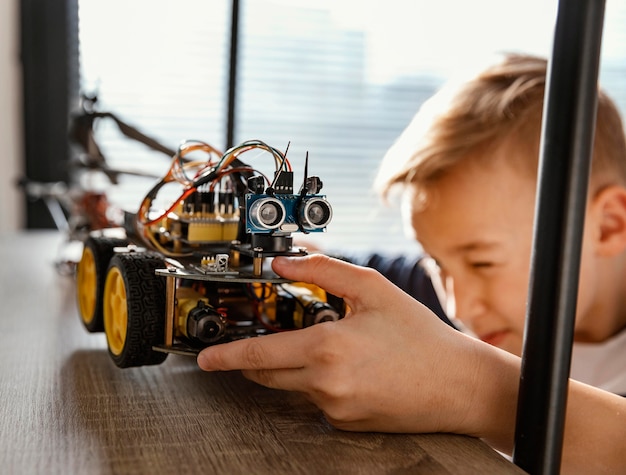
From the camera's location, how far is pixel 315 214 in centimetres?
42

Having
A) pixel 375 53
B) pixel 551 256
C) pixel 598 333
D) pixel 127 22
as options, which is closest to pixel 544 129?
pixel 551 256

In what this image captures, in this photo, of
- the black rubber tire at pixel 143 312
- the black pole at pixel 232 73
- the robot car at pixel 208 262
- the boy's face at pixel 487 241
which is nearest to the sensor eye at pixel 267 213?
the robot car at pixel 208 262

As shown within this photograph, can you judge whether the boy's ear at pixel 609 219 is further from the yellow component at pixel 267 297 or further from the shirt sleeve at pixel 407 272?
the yellow component at pixel 267 297

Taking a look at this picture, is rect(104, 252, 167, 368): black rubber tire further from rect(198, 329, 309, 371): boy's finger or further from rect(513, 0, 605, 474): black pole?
rect(513, 0, 605, 474): black pole

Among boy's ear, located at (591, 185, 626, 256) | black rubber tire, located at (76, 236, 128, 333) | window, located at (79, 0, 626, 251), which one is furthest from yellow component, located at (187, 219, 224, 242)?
boy's ear, located at (591, 185, 626, 256)

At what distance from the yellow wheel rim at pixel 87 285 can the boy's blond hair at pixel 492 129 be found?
0.51 meters

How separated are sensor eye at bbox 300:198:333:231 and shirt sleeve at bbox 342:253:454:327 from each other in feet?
2.24

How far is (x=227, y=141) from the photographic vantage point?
0.87 meters

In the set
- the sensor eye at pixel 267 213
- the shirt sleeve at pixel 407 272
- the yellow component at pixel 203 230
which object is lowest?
the shirt sleeve at pixel 407 272

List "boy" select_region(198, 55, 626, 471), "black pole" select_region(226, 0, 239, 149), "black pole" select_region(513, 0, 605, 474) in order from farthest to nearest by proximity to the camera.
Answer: "boy" select_region(198, 55, 626, 471), "black pole" select_region(226, 0, 239, 149), "black pole" select_region(513, 0, 605, 474)

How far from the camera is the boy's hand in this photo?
1.30 feet

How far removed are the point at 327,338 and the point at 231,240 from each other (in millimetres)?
143

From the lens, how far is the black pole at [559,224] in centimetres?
31

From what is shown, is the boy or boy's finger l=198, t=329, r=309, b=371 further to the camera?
the boy
